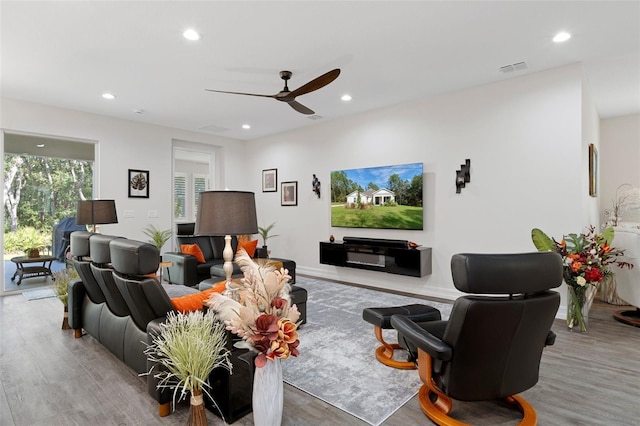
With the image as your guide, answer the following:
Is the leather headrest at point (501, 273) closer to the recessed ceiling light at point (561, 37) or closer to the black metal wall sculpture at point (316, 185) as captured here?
the recessed ceiling light at point (561, 37)

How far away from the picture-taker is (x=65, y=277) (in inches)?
155

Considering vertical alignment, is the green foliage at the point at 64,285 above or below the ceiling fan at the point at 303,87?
below

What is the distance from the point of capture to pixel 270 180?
7715 mm

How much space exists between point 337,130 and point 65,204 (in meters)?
4.86

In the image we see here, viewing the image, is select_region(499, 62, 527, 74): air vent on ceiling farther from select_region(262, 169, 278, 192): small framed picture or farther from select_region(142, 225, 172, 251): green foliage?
select_region(142, 225, 172, 251): green foliage

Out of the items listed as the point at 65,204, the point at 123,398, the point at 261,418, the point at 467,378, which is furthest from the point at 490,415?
the point at 65,204

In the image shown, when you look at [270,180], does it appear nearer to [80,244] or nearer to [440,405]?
[80,244]

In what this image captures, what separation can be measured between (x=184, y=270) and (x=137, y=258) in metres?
3.40

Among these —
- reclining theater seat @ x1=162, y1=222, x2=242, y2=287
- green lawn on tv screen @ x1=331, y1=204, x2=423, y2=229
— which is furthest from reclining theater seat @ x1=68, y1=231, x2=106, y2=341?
green lawn on tv screen @ x1=331, y1=204, x2=423, y2=229

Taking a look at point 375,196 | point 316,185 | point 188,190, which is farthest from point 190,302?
point 188,190

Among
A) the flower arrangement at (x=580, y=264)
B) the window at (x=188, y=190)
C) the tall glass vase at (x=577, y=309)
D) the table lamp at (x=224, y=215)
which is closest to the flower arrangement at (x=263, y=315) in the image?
the table lamp at (x=224, y=215)

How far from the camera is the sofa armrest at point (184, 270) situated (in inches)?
216

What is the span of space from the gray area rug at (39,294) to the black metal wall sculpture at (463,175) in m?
6.07

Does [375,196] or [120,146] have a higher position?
[120,146]
